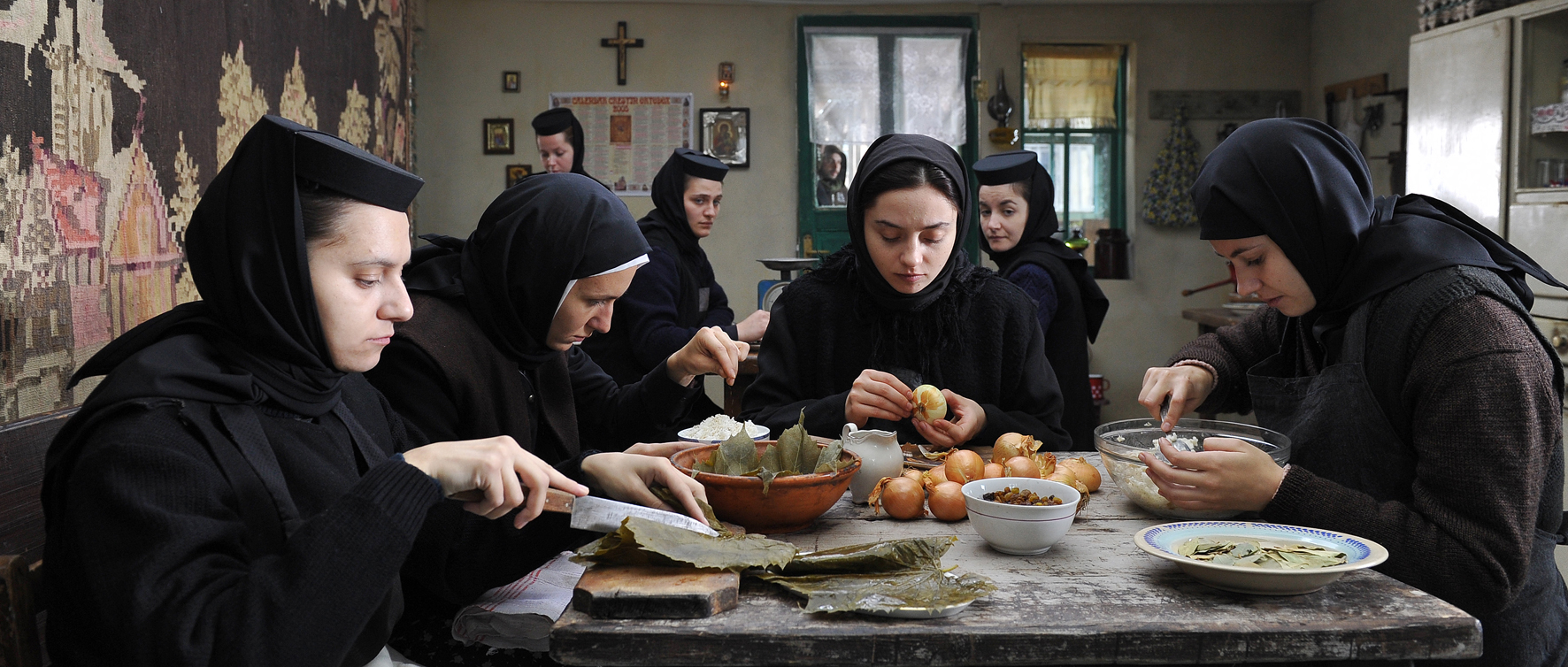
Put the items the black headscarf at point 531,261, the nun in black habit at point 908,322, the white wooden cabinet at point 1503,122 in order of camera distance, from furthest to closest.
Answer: the white wooden cabinet at point 1503,122
the nun in black habit at point 908,322
the black headscarf at point 531,261

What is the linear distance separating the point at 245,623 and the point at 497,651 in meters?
0.73

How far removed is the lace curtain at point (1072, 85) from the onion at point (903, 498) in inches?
252

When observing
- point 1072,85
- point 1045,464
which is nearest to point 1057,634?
point 1045,464

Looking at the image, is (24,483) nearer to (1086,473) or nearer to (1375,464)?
(1086,473)

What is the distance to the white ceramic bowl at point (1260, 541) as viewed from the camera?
129cm

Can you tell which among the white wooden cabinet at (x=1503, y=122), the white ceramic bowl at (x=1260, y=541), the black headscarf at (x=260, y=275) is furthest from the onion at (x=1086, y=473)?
the white wooden cabinet at (x=1503, y=122)

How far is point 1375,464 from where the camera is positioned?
1.73 metres

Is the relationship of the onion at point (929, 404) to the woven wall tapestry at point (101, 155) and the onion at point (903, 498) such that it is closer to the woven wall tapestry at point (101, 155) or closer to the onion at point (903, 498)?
the onion at point (903, 498)

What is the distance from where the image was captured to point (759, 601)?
1.33 m

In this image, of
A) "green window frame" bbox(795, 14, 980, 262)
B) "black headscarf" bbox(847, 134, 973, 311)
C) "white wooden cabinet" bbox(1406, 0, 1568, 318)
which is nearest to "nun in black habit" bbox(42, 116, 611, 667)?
"black headscarf" bbox(847, 134, 973, 311)

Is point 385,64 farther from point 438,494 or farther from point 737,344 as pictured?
point 438,494

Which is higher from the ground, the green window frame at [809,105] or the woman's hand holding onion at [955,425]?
the green window frame at [809,105]

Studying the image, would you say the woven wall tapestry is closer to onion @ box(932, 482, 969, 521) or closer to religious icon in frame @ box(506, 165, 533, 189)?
onion @ box(932, 482, 969, 521)

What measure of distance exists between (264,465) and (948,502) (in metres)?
1.05
